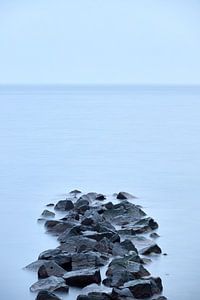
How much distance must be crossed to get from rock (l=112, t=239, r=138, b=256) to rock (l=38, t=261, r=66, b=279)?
1.37m

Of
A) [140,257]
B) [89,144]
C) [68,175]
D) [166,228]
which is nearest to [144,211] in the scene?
[166,228]

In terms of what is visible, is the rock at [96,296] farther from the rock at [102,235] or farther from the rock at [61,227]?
the rock at [61,227]

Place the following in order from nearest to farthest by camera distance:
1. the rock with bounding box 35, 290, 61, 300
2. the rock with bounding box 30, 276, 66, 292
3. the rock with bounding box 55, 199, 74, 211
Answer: the rock with bounding box 35, 290, 61, 300
the rock with bounding box 30, 276, 66, 292
the rock with bounding box 55, 199, 74, 211

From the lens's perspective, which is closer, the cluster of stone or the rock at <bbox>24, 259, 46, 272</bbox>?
the cluster of stone

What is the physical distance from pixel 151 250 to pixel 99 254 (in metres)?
1.16

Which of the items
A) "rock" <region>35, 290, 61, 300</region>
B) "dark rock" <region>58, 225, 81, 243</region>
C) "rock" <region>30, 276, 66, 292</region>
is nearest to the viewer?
"rock" <region>35, 290, 61, 300</region>

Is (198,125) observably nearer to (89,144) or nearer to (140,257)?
(89,144)

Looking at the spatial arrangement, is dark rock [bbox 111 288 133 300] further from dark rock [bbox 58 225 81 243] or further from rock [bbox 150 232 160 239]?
rock [bbox 150 232 160 239]

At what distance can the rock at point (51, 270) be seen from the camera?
10.7m

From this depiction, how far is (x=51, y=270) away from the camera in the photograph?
1073cm

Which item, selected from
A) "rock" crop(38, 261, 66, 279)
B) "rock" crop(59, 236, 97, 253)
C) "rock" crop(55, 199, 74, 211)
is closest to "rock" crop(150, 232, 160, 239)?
"rock" crop(59, 236, 97, 253)

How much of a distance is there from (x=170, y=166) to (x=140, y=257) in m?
14.3

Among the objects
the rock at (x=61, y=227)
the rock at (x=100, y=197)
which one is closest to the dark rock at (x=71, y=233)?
the rock at (x=61, y=227)

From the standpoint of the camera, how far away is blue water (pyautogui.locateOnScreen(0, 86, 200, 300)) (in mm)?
11984
